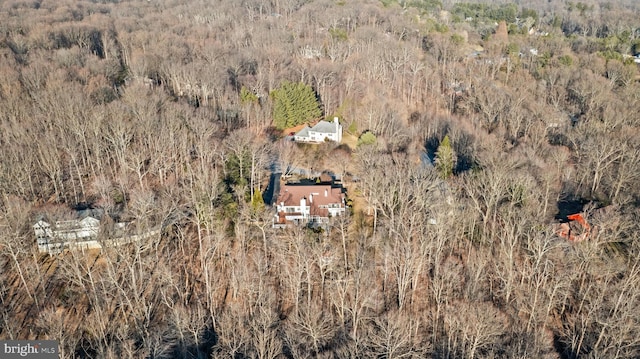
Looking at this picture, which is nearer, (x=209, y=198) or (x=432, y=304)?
(x=432, y=304)

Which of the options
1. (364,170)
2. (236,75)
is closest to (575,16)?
(236,75)

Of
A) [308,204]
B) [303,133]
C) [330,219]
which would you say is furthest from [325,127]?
[330,219]

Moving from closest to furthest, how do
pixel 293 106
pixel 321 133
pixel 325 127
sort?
pixel 321 133 < pixel 325 127 < pixel 293 106

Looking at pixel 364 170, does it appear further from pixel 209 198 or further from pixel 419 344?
pixel 419 344

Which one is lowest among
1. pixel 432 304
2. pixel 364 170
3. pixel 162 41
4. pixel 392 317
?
pixel 432 304

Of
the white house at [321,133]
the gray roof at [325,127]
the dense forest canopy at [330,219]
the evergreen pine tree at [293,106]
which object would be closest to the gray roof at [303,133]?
the white house at [321,133]

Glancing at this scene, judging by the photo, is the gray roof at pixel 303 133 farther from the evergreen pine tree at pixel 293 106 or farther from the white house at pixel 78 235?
the white house at pixel 78 235

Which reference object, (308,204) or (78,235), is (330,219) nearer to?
(308,204)

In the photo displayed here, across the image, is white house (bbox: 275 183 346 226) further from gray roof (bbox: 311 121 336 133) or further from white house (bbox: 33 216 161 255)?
gray roof (bbox: 311 121 336 133)
